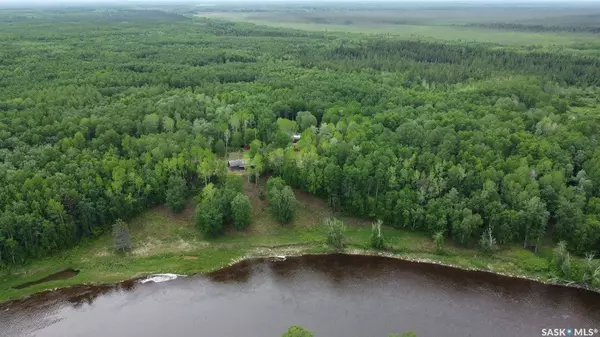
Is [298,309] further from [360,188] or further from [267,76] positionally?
[267,76]

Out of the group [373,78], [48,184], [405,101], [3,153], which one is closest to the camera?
[48,184]

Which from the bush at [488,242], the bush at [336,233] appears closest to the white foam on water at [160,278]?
the bush at [336,233]

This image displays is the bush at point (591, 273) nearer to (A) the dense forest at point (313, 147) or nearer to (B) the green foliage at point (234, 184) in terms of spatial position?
(A) the dense forest at point (313, 147)

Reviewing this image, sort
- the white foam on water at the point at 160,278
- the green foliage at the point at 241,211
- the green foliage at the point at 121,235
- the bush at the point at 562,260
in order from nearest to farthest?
the bush at the point at 562,260 → the white foam on water at the point at 160,278 → the green foliage at the point at 121,235 → the green foliage at the point at 241,211

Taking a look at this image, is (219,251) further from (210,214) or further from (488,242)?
(488,242)

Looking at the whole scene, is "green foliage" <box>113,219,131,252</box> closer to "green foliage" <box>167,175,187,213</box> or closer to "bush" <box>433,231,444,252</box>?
"green foliage" <box>167,175,187,213</box>

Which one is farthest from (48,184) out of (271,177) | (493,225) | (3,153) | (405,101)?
(405,101)

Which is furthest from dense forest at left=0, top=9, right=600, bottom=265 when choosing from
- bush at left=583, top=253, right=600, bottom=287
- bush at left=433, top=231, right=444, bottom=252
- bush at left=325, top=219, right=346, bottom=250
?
bush at left=325, top=219, right=346, bottom=250

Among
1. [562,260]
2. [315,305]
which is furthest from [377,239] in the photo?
[562,260]
